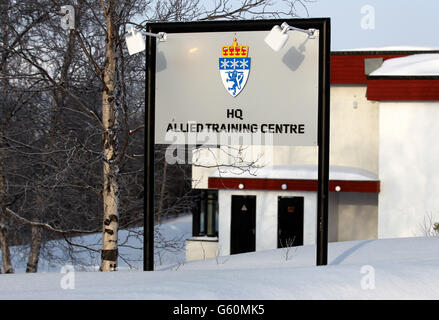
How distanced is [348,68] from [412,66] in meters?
1.96

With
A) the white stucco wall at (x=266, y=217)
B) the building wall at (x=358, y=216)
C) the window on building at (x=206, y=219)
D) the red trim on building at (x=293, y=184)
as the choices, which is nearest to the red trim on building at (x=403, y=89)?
the red trim on building at (x=293, y=184)

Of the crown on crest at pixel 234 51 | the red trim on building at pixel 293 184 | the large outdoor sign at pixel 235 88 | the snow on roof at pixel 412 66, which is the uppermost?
the snow on roof at pixel 412 66

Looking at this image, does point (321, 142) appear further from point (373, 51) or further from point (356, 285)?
point (373, 51)

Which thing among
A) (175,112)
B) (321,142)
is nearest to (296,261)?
(321,142)

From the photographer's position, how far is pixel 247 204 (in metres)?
19.0

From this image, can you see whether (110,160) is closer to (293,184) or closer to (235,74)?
(235,74)

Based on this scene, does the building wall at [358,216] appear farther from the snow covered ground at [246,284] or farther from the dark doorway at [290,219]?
the snow covered ground at [246,284]

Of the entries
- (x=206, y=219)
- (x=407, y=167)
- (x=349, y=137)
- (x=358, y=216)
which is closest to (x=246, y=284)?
(x=407, y=167)

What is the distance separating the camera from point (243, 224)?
19047mm

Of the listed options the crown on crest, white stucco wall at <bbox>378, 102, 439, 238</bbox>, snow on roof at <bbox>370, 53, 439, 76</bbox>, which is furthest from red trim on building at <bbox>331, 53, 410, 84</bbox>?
the crown on crest

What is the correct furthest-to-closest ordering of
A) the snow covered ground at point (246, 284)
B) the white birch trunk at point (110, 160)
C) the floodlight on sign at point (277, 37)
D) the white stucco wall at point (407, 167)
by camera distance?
1. the white stucco wall at point (407, 167)
2. the white birch trunk at point (110, 160)
3. the floodlight on sign at point (277, 37)
4. the snow covered ground at point (246, 284)

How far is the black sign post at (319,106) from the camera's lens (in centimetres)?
668

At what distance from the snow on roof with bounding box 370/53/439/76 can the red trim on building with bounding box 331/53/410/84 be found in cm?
65
